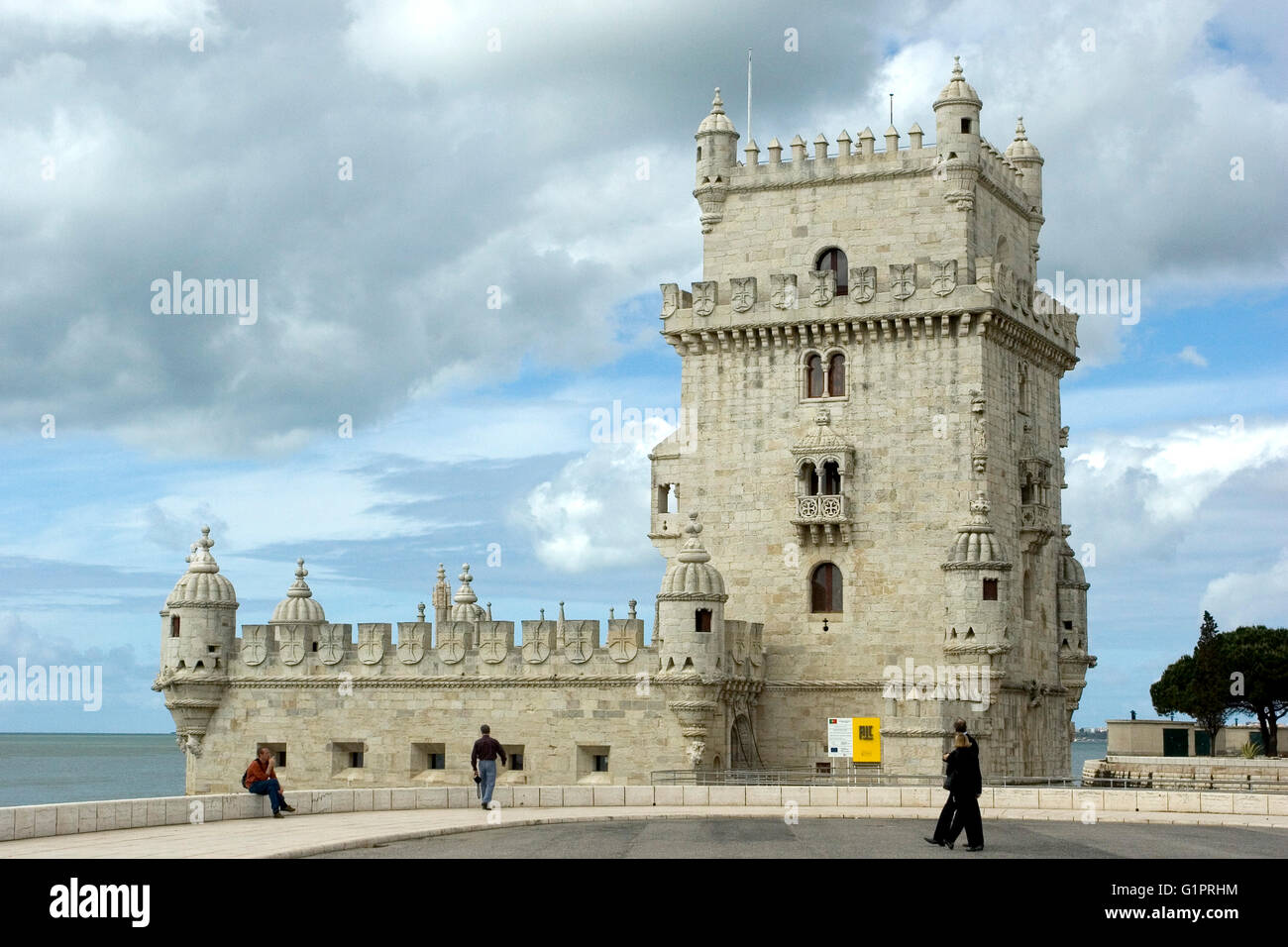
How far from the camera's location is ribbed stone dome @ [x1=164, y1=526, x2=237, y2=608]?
164 feet

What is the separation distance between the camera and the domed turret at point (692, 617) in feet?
149

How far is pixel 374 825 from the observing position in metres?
29.9

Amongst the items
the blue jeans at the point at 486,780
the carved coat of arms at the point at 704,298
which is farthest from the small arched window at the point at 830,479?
the blue jeans at the point at 486,780

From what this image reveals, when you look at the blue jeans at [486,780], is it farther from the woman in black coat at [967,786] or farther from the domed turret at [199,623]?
the domed turret at [199,623]

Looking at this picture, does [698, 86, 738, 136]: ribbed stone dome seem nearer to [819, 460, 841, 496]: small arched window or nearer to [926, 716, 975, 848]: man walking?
[819, 460, 841, 496]: small arched window

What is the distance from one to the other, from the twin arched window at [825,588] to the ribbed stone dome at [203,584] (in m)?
16.5

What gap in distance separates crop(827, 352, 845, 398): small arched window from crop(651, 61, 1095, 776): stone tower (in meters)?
0.06

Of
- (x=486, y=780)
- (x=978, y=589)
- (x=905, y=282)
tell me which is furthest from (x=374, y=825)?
(x=905, y=282)

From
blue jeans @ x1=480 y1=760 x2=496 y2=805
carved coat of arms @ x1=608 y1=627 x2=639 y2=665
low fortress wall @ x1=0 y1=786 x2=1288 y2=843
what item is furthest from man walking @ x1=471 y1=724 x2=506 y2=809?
carved coat of arms @ x1=608 y1=627 x2=639 y2=665
